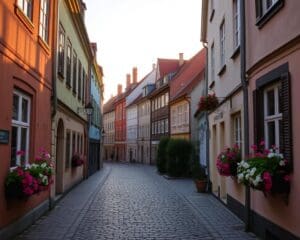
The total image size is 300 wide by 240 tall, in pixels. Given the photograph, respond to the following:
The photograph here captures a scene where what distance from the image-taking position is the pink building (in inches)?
275

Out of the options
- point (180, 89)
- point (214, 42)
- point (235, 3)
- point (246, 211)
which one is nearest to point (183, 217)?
point (246, 211)

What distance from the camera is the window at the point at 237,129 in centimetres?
1224

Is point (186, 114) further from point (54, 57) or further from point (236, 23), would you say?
point (236, 23)

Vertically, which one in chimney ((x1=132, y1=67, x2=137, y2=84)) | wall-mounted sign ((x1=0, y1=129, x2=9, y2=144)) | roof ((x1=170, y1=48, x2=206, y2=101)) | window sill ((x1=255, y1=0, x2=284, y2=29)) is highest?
chimney ((x1=132, y1=67, x2=137, y2=84))

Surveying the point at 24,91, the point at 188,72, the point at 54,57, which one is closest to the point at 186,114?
the point at 188,72

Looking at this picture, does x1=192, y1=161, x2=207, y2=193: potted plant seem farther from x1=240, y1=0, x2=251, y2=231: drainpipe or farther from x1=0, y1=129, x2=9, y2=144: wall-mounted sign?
x1=0, y1=129, x2=9, y2=144: wall-mounted sign

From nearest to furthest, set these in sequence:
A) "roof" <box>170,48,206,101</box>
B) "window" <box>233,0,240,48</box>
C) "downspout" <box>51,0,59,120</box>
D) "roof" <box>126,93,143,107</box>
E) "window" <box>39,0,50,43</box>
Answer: "window" <box>39,0,50,43</box> < "window" <box>233,0,240,48</box> < "downspout" <box>51,0,59,120</box> < "roof" <box>170,48,206,101</box> < "roof" <box>126,93,143,107</box>

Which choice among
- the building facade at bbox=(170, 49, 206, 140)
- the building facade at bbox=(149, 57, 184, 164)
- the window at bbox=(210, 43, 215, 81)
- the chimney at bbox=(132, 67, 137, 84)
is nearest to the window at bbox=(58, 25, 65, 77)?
the window at bbox=(210, 43, 215, 81)

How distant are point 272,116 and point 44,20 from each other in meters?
6.92

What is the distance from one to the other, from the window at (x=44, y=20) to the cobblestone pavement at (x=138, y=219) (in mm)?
4810

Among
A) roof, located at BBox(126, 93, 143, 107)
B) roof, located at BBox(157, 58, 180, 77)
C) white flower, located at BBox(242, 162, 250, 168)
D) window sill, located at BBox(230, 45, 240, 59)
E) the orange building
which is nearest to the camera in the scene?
white flower, located at BBox(242, 162, 250, 168)

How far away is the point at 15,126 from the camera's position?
31.3 feet

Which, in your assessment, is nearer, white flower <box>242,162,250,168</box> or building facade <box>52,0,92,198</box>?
white flower <box>242,162,250,168</box>

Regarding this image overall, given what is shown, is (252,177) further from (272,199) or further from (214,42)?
(214,42)
